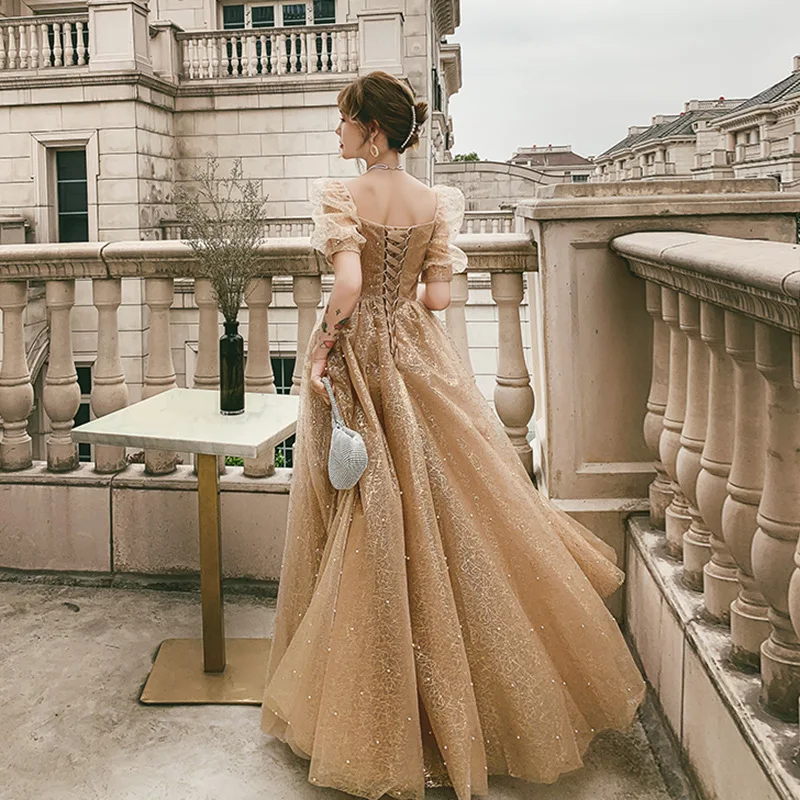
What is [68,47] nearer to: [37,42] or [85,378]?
[37,42]

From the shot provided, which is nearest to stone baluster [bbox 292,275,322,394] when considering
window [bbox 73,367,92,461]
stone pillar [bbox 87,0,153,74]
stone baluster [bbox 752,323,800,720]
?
stone baluster [bbox 752,323,800,720]

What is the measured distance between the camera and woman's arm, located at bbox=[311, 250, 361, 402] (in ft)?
7.57

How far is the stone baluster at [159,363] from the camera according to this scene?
143 inches

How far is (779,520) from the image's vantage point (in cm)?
174

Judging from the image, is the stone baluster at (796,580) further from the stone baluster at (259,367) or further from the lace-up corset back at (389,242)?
the stone baluster at (259,367)

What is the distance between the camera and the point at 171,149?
50.6 feet

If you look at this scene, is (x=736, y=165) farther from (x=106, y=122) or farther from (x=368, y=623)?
(x=368, y=623)

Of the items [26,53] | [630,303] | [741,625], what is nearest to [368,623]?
[741,625]

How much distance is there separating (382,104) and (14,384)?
207 centimetres

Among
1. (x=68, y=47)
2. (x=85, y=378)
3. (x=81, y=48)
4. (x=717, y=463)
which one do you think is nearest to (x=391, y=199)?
(x=717, y=463)

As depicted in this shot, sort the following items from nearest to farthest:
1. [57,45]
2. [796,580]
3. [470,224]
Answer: [796,580]
[470,224]
[57,45]

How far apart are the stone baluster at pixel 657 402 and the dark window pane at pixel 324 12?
15.3 metres

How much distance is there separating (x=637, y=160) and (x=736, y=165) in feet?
31.1

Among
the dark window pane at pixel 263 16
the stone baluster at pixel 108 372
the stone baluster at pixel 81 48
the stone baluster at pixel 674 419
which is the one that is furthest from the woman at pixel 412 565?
the dark window pane at pixel 263 16
